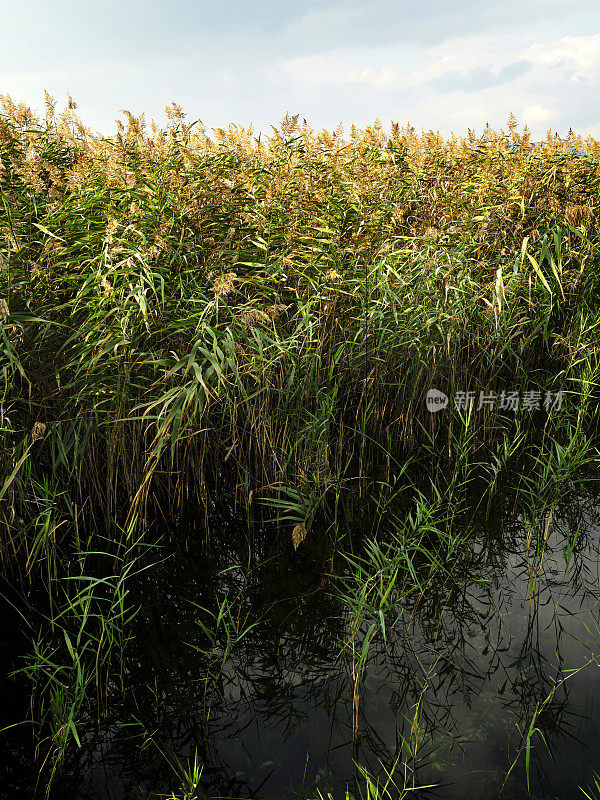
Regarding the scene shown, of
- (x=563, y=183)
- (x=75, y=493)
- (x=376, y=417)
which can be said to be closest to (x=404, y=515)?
(x=376, y=417)

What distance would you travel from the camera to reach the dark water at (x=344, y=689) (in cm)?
176

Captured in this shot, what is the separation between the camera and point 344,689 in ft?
6.77

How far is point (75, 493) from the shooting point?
2998 millimetres

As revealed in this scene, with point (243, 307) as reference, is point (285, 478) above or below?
below

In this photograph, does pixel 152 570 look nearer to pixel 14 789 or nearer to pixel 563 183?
pixel 14 789

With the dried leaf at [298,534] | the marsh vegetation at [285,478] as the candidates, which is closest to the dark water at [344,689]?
the marsh vegetation at [285,478]

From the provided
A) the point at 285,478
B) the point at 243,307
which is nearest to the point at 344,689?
the point at 285,478

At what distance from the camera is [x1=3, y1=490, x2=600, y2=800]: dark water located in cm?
176

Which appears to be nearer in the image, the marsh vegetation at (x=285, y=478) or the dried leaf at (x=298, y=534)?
the marsh vegetation at (x=285, y=478)

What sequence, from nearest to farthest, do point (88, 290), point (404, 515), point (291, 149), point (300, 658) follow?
point (300, 658), point (88, 290), point (404, 515), point (291, 149)

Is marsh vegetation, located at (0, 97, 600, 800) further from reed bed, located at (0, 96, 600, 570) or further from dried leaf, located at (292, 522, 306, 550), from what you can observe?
dried leaf, located at (292, 522, 306, 550)

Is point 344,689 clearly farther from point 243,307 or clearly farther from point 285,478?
point 243,307

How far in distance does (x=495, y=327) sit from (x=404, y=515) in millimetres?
1263

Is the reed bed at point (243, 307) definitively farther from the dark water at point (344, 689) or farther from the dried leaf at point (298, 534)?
the dark water at point (344, 689)
